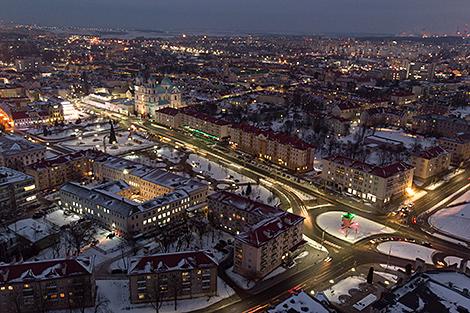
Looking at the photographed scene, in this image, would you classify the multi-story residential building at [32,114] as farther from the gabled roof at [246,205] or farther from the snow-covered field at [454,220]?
the snow-covered field at [454,220]

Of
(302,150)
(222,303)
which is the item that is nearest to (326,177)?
(302,150)

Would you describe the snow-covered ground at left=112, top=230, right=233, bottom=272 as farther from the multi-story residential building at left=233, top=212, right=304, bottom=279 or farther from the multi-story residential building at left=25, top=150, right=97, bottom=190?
the multi-story residential building at left=25, top=150, right=97, bottom=190

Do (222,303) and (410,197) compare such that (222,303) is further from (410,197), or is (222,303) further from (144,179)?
(410,197)

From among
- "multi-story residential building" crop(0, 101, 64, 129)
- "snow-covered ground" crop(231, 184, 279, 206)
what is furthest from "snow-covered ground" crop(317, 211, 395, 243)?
"multi-story residential building" crop(0, 101, 64, 129)

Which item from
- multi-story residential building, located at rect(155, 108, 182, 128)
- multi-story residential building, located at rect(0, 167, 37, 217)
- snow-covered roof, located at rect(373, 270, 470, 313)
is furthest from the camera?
multi-story residential building, located at rect(155, 108, 182, 128)

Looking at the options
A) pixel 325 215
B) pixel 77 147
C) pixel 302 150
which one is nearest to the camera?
pixel 325 215

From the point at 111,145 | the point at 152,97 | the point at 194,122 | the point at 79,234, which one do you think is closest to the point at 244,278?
the point at 79,234
